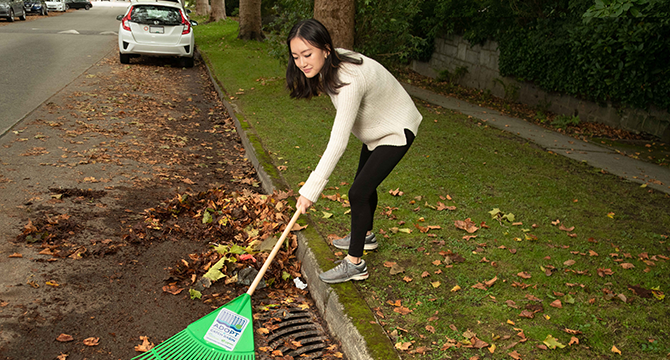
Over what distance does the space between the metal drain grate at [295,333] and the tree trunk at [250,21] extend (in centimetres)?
1791

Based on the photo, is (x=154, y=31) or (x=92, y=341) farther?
(x=154, y=31)

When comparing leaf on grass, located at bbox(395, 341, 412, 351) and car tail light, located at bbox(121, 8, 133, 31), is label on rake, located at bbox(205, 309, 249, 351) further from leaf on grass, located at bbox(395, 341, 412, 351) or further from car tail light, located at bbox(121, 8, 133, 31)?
car tail light, located at bbox(121, 8, 133, 31)

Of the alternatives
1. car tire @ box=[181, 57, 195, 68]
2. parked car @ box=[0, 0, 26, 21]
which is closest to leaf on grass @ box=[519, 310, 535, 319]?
car tire @ box=[181, 57, 195, 68]

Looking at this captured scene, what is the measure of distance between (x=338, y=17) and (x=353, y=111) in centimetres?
729

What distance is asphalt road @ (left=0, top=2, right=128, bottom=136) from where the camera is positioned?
29.4 ft

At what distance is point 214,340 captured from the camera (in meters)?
3.02

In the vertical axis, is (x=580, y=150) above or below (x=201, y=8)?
above

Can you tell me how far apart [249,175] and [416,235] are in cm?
262

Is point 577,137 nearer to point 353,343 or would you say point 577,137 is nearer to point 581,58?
point 581,58

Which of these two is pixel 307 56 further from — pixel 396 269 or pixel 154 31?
pixel 154 31

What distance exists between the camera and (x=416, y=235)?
15.0 ft

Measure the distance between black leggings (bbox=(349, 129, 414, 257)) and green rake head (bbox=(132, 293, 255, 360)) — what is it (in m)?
0.96

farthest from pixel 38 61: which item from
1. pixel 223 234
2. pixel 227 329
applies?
pixel 227 329

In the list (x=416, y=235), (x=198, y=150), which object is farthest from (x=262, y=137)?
(x=416, y=235)
